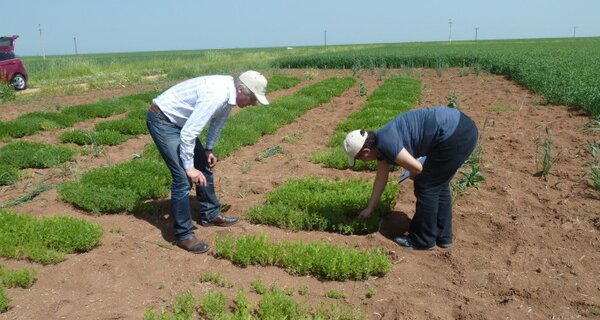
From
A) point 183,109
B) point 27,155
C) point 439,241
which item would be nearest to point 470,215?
point 439,241

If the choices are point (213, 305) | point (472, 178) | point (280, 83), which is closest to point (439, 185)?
point (472, 178)

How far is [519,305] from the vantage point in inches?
163

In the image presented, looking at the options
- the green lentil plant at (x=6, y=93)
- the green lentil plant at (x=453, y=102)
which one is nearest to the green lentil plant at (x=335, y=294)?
the green lentil plant at (x=453, y=102)

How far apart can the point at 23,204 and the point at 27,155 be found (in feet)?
7.47

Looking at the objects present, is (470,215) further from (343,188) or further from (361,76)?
(361,76)

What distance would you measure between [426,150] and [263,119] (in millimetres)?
7520

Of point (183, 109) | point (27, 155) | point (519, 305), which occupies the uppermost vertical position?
point (183, 109)

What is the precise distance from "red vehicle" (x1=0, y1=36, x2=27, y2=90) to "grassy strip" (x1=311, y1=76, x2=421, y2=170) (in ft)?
52.8

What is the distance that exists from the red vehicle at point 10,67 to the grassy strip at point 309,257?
780 inches

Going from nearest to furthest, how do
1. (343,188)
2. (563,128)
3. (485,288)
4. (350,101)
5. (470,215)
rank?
(485,288)
(470,215)
(343,188)
(563,128)
(350,101)

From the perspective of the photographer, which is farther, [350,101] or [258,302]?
Answer: [350,101]

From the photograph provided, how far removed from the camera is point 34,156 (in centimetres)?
841

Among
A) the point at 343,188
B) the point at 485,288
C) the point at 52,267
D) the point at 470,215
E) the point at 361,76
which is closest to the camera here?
the point at 485,288

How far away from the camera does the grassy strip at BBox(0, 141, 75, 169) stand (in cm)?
834
